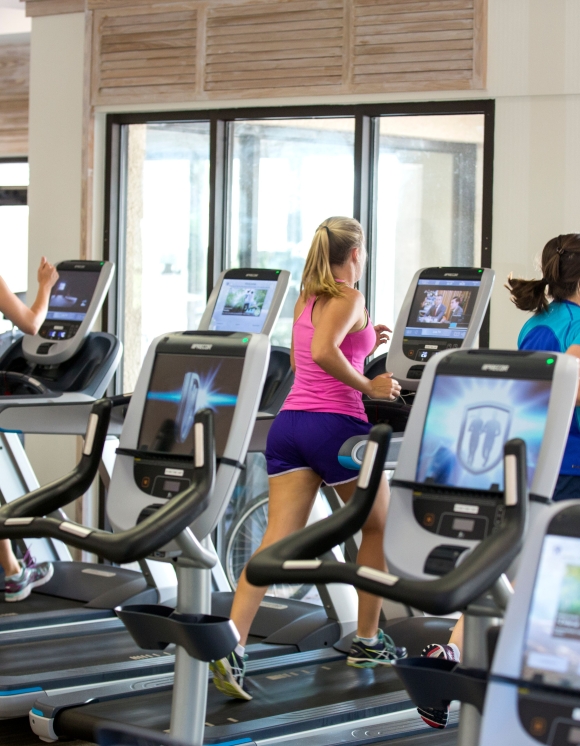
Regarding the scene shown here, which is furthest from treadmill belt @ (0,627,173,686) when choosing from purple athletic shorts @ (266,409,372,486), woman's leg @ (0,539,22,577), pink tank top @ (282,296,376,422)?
pink tank top @ (282,296,376,422)

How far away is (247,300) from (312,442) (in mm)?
1249

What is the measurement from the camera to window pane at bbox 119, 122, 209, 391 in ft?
19.4

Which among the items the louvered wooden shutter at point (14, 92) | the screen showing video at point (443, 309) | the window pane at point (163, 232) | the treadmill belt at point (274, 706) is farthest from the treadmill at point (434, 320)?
the louvered wooden shutter at point (14, 92)

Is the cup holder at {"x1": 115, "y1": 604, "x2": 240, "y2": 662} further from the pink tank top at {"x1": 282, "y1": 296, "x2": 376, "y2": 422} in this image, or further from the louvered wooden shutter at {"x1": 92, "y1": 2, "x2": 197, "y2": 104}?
the louvered wooden shutter at {"x1": 92, "y1": 2, "x2": 197, "y2": 104}

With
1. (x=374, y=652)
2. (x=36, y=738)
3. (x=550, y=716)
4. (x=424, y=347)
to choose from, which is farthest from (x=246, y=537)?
(x=550, y=716)

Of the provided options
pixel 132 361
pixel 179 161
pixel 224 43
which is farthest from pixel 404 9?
pixel 132 361

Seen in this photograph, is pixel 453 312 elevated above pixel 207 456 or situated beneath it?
elevated above

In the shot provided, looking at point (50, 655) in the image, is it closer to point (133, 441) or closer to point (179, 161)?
point (133, 441)

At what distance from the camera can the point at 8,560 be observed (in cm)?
446

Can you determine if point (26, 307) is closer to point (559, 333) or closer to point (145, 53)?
point (559, 333)

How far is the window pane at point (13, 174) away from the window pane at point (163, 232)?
79.0 inches

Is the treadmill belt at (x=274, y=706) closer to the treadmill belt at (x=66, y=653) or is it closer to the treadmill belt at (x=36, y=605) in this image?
the treadmill belt at (x=66, y=653)

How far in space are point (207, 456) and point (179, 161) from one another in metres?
4.00

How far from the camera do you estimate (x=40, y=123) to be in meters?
6.11
